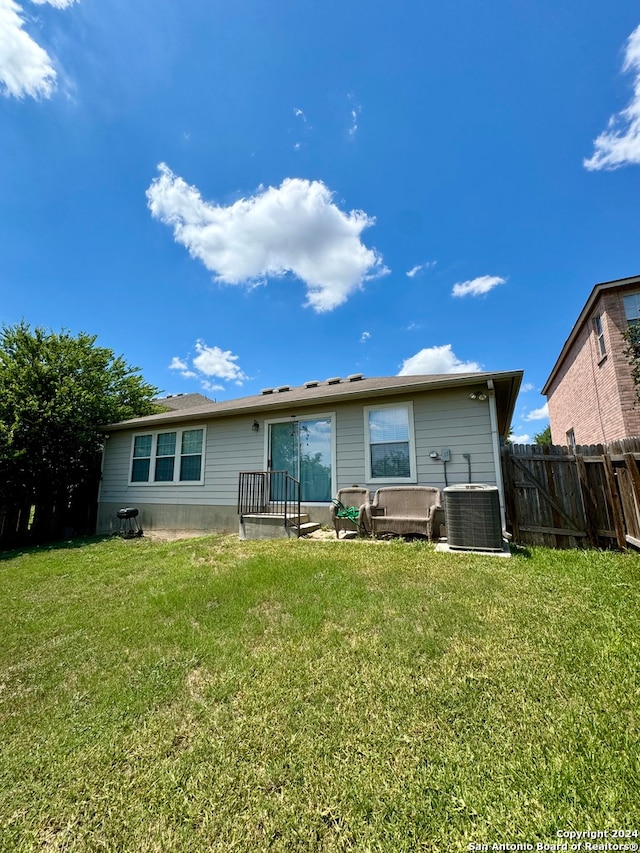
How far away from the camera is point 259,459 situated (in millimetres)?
8203

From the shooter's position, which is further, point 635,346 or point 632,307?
point 632,307

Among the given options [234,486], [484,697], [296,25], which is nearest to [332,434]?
[234,486]

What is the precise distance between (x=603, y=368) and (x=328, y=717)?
1163cm

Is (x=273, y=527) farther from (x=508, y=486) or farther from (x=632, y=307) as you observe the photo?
(x=632, y=307)

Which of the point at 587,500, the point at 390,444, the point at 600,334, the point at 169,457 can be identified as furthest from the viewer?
the point at 600,334

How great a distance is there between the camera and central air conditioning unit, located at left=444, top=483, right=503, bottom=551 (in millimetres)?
4734

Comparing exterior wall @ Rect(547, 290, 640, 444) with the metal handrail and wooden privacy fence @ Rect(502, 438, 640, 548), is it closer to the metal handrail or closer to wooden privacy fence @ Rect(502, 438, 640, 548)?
wooden privacy fence @ Rect(502, 438, 640, 548)

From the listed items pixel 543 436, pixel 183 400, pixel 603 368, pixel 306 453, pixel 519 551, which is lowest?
pixel 519 551

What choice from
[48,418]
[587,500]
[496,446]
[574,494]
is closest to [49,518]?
[48,418]

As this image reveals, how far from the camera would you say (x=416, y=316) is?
12625 mm

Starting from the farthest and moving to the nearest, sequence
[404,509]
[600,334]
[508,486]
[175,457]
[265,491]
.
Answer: [600,334], [175,457], [265,491], [404,509], [508,486]

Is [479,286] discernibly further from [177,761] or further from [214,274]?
[177,761]

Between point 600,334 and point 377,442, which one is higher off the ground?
point 600,334

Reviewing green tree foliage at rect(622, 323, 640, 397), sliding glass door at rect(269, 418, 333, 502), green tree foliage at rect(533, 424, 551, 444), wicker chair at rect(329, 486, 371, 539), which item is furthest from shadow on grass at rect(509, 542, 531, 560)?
green tree foliage at rect(533, 424, 551, 444)
